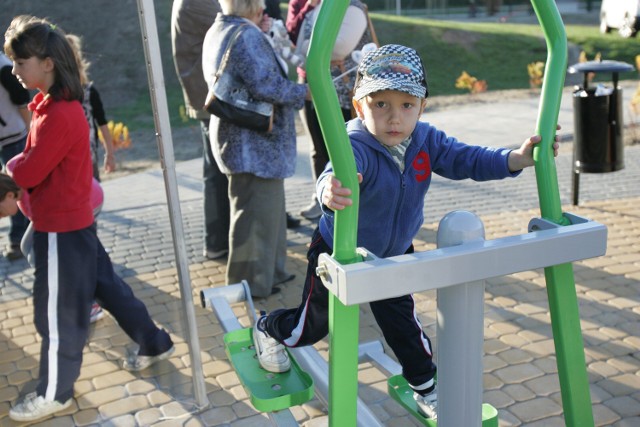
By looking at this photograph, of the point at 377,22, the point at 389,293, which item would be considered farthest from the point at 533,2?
the point at 377,22

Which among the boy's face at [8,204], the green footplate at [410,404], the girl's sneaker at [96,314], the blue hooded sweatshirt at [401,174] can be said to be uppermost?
the blue hooded sweatshirt at [401,174]

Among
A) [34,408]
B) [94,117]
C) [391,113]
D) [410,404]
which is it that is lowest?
[34,408]

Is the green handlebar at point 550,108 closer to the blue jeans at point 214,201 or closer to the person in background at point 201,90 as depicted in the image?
the person in background at point 201,90

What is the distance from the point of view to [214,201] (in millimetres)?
4898

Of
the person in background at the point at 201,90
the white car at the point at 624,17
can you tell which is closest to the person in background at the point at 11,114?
the person in background at the point at 201,90

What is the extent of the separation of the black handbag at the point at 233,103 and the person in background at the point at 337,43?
631 millimetres

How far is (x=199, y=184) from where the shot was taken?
5152 millimetres

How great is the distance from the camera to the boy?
2170 mm

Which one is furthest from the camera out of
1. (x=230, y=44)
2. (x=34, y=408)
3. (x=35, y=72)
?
A: (x=230, y=44)

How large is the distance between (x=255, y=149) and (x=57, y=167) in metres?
1.29

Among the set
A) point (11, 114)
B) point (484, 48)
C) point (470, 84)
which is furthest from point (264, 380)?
point (484, 48)

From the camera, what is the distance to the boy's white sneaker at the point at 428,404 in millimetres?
2551

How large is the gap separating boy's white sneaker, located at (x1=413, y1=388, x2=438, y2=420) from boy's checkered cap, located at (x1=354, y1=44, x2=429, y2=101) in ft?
3.49

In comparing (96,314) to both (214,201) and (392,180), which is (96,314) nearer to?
(214,201)
